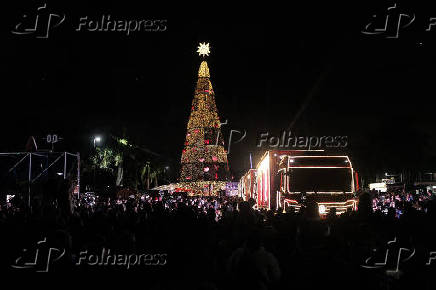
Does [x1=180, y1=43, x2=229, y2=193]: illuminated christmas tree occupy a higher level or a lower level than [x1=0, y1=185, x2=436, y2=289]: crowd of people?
higher

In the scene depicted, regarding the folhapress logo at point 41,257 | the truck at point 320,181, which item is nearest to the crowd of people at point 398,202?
the truck at point 320,181

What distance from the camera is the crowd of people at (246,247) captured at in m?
5.95

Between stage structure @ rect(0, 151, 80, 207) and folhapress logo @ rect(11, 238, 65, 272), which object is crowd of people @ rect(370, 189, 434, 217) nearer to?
folhapress logo @ rect(11, 238, 65, 272)

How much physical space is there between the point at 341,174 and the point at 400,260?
7.89 m

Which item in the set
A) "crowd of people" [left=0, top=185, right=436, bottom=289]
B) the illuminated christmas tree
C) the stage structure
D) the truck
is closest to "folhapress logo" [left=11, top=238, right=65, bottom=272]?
"crowd of people" [left=0, top=185, right=436, bottom=289]

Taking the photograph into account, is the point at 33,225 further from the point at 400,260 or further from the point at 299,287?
the point at 400,260

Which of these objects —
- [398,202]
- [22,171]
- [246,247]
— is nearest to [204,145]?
[22,171]

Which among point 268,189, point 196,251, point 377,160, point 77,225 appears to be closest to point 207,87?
point 377,160

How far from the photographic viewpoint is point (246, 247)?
5590mm

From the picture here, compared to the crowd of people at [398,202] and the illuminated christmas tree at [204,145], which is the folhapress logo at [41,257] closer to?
the crowd of people at [398,202]

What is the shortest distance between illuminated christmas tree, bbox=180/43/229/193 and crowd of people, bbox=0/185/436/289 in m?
47.7

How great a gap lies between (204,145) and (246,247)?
190ft

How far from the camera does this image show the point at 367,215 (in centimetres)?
1158

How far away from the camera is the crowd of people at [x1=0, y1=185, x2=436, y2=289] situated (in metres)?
5.95
